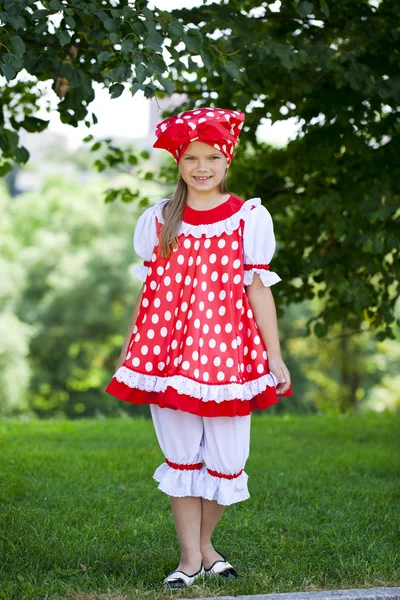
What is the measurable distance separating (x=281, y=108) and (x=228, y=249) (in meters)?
3.46

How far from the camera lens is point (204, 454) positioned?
3.43 metres

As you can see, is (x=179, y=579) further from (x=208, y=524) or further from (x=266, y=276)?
(x=266, y=276)

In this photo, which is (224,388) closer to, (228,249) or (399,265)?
(228,249)

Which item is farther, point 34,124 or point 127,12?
point 34,124

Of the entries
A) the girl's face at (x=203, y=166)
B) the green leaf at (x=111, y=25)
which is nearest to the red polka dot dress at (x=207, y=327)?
the girl's face at (x=203, y=166)

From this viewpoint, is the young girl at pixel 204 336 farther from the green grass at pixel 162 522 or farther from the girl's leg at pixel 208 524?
the green grass at pixel 162 522

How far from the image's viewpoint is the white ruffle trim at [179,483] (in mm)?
3414

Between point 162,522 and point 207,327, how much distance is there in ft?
4.81

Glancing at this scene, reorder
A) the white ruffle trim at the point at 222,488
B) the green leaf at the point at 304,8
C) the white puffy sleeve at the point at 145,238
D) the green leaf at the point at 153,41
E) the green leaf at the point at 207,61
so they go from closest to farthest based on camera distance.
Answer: the white ruffle trim at the point at 222,488
the white puffy sleeve at the point at 145,238
the green leaf at the point at 153,41
the green leaf at the point at 207,61
the green leaf at the point at 304,8

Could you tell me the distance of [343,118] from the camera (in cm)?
589

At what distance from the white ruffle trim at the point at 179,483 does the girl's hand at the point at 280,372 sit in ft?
1.61

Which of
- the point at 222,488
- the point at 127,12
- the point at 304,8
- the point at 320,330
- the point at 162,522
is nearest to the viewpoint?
the point at 222,488

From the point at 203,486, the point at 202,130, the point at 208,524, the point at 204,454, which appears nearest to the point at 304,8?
the point at 202,130

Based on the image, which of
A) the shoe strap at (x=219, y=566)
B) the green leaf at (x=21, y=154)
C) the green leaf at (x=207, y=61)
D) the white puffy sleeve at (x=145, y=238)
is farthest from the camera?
the green leaf at (x=21, y=154)
